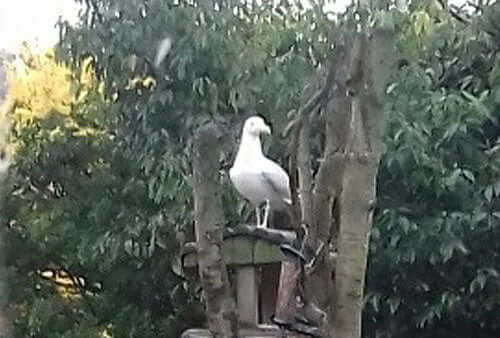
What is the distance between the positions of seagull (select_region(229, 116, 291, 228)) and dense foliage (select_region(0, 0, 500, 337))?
1.3 inches

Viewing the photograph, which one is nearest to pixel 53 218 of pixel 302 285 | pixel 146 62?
pixel 146 62

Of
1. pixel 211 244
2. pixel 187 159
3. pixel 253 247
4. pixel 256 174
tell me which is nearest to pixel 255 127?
pixel 256 174

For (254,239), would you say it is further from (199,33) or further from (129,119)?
(129,119)

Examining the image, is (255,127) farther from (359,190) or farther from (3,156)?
(359,190)

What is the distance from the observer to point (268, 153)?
1.40 meters

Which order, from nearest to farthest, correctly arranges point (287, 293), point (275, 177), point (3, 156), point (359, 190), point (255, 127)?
1. point (359, 190)
2. point (287, 293)
3. point (275, 177)
4. point (255, 127)
5. point (3, 156)

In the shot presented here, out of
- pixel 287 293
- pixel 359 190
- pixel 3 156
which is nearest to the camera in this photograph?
pixel 359 190

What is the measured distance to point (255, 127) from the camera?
141cm

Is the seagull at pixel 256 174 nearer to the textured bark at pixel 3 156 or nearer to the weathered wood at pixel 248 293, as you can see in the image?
the weathered wood at pixel 248 293

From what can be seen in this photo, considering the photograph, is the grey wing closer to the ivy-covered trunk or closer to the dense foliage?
the dense foliage

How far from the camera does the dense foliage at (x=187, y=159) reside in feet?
5.00

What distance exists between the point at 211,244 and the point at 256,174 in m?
0.58

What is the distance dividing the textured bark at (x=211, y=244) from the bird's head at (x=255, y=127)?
2.12 feet

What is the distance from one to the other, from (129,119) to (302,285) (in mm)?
981
